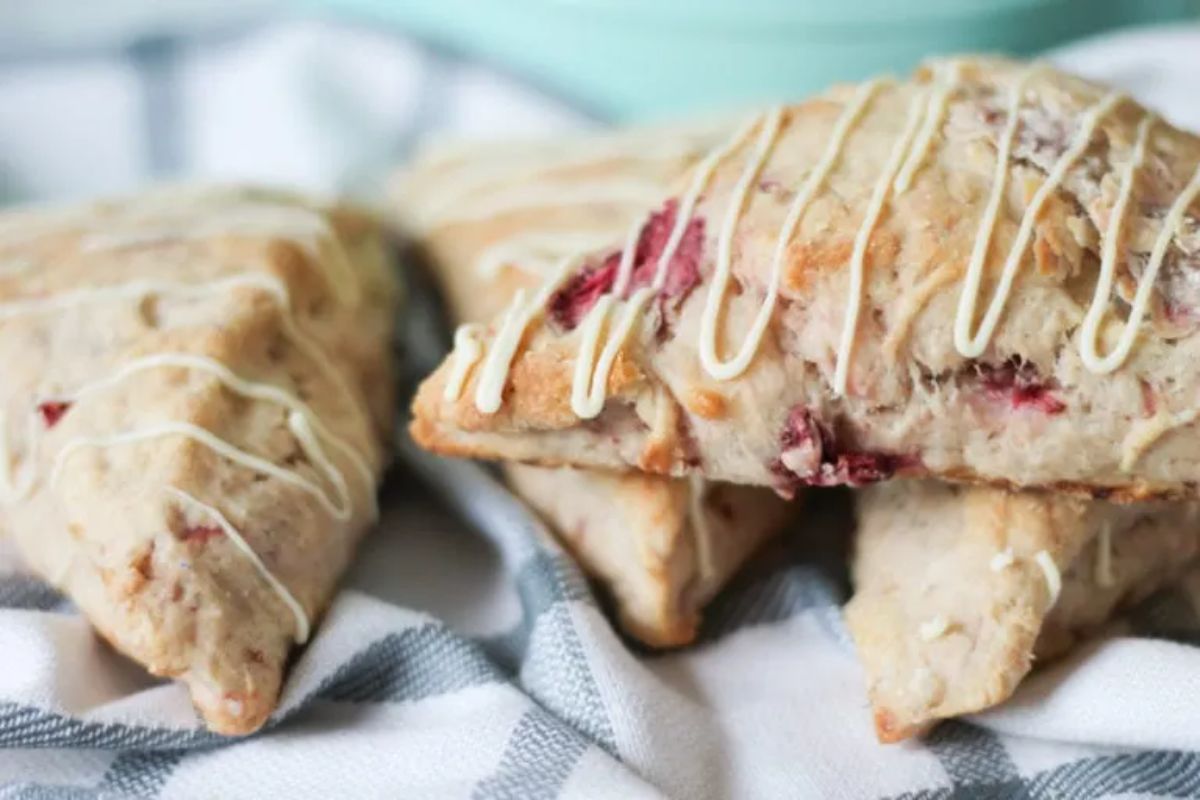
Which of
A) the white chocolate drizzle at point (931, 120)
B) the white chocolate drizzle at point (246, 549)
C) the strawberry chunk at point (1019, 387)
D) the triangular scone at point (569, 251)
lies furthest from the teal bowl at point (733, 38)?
the white chocolate drizzle at point (246, 549)

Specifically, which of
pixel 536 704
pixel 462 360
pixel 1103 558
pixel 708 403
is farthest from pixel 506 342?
pixel 1103 558

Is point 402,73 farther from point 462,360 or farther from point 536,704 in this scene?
point 536,704

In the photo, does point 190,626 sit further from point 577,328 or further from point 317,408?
point 577,328

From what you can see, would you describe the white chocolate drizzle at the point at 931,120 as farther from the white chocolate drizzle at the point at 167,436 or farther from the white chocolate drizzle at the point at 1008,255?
the white chocolate drizzle at the point at 167,436

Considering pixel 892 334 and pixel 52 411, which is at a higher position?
pixel 892 334

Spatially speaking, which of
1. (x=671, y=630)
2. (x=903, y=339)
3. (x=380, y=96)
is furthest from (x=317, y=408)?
(x=380, y=96)

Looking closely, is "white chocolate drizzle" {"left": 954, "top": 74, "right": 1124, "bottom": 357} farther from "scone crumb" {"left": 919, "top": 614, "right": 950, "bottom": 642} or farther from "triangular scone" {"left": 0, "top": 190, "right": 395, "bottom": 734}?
"triangular scone" {"left": 0, "top": 190, "right": 395, "bottom": 734}
